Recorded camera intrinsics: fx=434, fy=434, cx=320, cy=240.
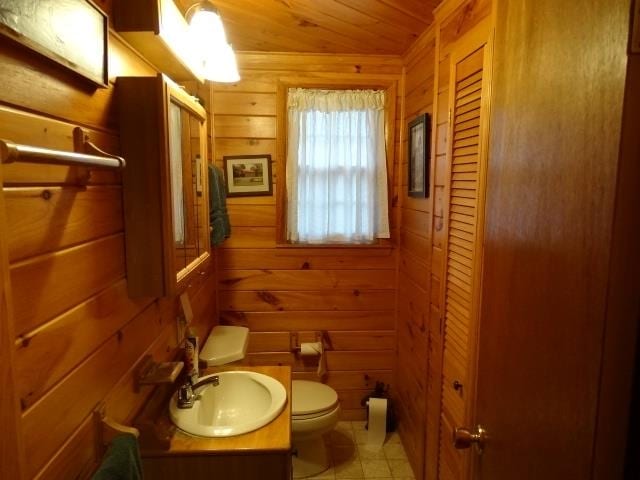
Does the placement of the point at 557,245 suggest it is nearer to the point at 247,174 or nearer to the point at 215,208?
the point at 215,208

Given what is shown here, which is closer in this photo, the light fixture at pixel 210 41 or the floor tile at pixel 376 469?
the light fixture at pixel 210 41

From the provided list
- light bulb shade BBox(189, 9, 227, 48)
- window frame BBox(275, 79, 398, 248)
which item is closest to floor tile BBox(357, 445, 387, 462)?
window frame BBox(275, 79, 398, 248)

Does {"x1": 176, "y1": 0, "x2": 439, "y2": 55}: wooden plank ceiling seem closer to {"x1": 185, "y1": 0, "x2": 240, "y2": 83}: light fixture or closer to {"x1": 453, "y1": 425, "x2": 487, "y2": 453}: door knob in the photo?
{"x1": 185, "y1": 0, "x2": 240, "y2": 83}: light fixture

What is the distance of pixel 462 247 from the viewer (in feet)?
5.46

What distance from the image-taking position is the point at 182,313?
5.80 feet

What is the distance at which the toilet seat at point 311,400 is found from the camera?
2217mm

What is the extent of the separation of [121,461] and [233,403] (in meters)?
0.85

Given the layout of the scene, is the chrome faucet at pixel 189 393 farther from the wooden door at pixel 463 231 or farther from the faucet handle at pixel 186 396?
the wooden door at pixel 463 231

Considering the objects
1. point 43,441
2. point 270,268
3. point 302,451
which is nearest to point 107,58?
point 43,441

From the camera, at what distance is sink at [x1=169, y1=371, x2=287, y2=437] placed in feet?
4.85

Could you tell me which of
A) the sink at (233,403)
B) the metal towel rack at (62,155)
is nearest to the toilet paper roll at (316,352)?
the sink at (233,403)

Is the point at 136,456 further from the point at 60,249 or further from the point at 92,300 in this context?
the point at 60,249

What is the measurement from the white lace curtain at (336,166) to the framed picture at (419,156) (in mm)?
268

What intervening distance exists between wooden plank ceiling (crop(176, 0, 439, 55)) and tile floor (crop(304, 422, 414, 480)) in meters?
2.35
